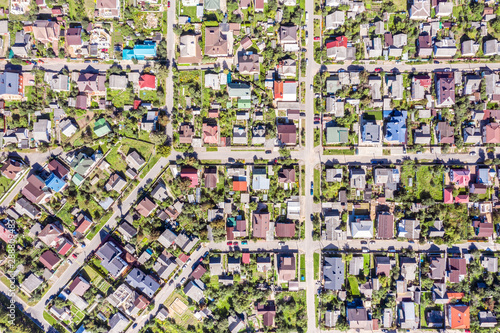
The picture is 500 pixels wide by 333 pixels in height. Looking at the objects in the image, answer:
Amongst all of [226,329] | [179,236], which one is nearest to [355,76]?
[179,236]

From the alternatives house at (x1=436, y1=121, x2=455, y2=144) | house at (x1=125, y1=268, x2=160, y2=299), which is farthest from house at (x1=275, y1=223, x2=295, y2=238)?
house at (x1=436, y1=121, x2=455, y2=144)

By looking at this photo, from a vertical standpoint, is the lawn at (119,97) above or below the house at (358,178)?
above

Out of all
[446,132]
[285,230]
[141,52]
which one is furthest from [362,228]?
[141,52]

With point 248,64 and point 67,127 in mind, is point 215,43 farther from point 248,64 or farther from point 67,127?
point 67,127

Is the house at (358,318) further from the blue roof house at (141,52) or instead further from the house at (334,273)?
the blue roof house at (141,52)

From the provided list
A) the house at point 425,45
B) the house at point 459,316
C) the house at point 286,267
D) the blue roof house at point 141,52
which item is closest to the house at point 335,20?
the house at point 425,45

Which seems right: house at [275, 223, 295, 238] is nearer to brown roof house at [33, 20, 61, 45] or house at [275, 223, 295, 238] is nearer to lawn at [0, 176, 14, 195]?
lawn at [0, 176, 14, 195]
